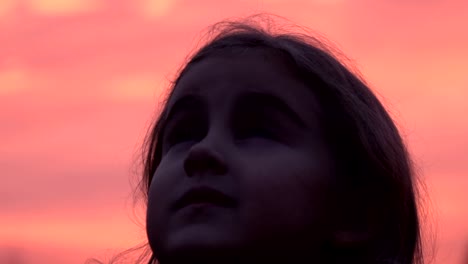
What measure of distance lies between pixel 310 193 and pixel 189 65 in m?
0.84

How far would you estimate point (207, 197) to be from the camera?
402 cm

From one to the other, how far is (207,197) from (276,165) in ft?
0.97

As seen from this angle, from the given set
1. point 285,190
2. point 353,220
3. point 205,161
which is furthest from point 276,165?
point 353,220

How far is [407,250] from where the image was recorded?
4.62m

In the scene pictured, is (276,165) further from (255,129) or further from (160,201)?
(160,201)

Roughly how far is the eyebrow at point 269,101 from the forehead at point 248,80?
0.01m

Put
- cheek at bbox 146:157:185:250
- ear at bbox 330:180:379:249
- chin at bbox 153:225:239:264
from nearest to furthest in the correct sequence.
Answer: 1. chin at bbox 153:225:239:264
2. cheek at bbox 146:157:185:250
3. ear at bbox 330:180:379:249

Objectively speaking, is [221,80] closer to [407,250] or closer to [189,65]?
[189,65]

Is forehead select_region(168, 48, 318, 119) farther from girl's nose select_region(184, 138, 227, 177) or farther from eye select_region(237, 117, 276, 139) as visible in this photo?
girl's nose select_region(184, 138, 227, 177)

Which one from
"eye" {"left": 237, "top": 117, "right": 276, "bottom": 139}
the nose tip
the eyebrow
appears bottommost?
the nose tip

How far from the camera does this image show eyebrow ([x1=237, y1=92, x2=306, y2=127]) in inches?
166

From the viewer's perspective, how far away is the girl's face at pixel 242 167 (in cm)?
401

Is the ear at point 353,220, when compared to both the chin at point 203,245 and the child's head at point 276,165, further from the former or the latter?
the chin at point 203,245

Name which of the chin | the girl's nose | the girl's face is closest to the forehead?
the girl's face
